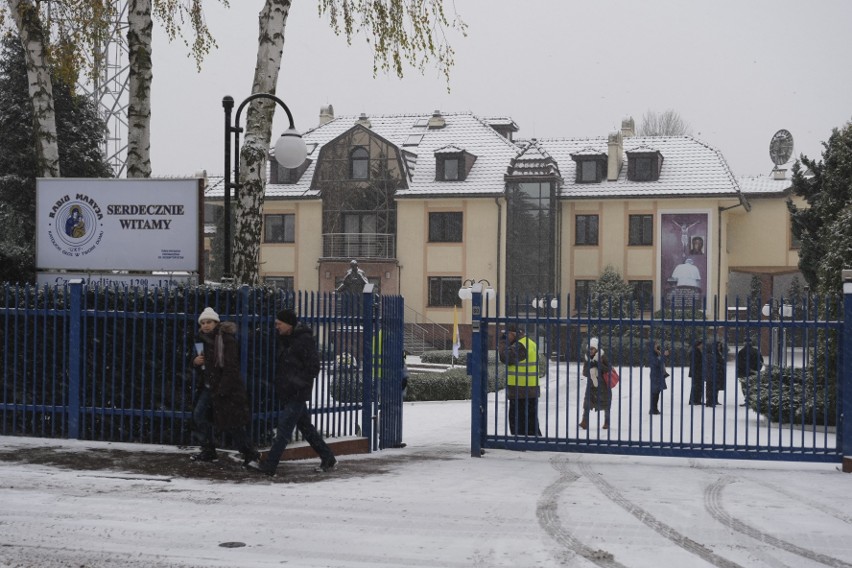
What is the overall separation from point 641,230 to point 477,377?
111 ft

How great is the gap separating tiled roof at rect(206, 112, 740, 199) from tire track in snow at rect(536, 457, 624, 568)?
34.8m

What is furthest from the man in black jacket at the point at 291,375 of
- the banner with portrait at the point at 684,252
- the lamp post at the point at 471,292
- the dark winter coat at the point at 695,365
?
the banner with portrait at the point at 684,252

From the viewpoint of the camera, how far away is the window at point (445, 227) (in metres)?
44.9

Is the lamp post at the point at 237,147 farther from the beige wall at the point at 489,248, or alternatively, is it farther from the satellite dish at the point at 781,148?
the satellite dish at the point at 781,148

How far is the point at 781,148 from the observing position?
4925 cm

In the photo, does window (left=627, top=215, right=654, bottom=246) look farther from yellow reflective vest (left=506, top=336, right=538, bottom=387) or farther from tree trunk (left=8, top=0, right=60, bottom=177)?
yellow reflective vest (left=506, top=336, right=538, bottom=387)

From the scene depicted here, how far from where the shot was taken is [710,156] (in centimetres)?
4541

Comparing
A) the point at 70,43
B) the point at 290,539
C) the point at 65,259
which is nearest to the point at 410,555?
the point at 290,539

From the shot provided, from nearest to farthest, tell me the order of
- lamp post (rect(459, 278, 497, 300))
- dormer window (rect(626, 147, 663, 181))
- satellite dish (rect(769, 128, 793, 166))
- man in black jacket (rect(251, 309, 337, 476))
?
1. man in black jacket (rect(251, 309, 337, 476))
2. lamp post (rect(459, 278, 497, 300))
3. dormer window (rect(626, 147, 663, 181))
4. satellite dish (rect(769, 128, 793, 166))

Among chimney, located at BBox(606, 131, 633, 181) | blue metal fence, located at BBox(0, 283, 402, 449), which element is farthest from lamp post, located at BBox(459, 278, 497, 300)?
chimney, located at BBox(606, 131, 633, 181)

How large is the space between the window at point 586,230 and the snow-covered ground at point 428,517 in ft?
112

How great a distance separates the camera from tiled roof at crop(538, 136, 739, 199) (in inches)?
1704

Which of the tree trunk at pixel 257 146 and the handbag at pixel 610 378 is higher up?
the tree trunk at pixel 257 146

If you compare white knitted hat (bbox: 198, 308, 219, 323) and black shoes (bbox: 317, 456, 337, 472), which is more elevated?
white knitted hat (bbox: 198, 308, 219, 323)
